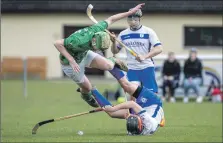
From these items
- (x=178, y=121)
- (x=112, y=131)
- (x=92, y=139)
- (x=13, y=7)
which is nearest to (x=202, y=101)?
(x=178, y=121)

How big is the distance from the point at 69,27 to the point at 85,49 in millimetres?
24376

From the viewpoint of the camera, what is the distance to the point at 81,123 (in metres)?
17.0

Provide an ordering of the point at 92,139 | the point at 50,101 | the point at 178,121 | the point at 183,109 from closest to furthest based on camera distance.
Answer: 1. the point at 92,139
2. the point at 178,121
3. the point at 183,109
4. the point at 50,101

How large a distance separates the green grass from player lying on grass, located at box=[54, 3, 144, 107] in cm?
118

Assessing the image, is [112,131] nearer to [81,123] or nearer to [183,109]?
[81,123]

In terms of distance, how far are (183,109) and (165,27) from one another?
55.3ft

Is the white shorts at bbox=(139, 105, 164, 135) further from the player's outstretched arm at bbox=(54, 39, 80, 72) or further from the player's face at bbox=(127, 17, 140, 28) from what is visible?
the player's face at bbox=(127, 17, 140, 28)

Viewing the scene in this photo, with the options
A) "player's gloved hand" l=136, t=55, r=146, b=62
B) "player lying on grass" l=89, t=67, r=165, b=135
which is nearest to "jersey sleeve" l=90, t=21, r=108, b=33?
"player lying on grass" l=89, t=67, r=165, b=135

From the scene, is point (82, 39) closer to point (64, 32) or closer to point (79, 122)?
point (79, 122)

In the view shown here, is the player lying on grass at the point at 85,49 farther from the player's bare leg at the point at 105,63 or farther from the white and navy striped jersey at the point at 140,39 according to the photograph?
the white and navy striped jersey at the point at 140,39

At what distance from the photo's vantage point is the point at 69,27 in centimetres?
3791

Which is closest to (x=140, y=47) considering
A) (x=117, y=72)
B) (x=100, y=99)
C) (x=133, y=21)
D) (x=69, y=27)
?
(x=133, y=21)

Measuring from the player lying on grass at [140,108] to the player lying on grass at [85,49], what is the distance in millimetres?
403

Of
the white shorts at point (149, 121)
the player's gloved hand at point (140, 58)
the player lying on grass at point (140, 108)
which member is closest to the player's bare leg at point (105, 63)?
the player lying on grass at point (140, 108)
